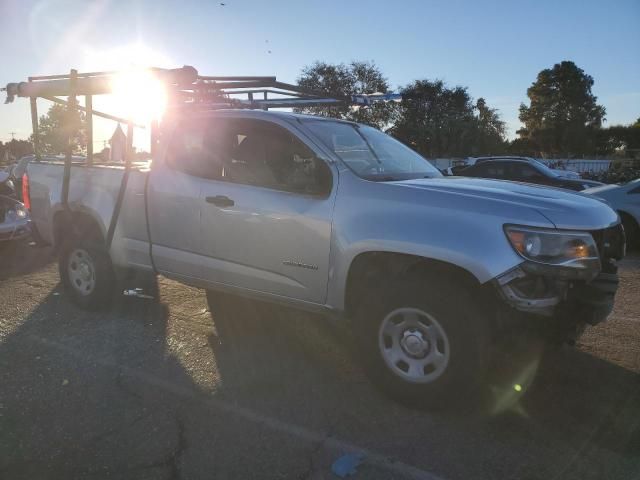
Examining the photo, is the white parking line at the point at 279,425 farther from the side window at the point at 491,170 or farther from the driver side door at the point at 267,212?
the side window at the point at 491,170

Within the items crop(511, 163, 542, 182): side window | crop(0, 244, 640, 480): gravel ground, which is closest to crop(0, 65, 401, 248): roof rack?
crop(0, 244, 640, 480): gravel ground

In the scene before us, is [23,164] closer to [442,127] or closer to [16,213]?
[16,213]

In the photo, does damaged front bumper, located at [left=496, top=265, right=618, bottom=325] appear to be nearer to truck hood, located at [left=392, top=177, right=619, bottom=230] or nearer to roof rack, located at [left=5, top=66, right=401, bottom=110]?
truck hood, located at [left=392, top=177, right=619, bottom=230]

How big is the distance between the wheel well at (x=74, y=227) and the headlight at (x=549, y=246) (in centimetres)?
375

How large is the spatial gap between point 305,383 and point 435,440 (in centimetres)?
104

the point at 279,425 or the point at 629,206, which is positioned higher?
the point at 629,206

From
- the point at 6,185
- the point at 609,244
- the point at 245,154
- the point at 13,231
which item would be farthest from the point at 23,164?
the point at 609,244

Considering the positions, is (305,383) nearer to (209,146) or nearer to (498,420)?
(498,420)

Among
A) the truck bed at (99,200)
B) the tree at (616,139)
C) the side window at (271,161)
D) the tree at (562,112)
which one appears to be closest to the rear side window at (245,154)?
the side window at (271,161)

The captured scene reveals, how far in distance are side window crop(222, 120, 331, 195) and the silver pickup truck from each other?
0.01 meters

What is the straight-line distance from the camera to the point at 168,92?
4762 millimetres

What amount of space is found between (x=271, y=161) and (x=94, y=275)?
216 centimetres

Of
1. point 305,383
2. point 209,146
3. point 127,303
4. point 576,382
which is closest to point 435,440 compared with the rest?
point 305,383

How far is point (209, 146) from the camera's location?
167 inches
